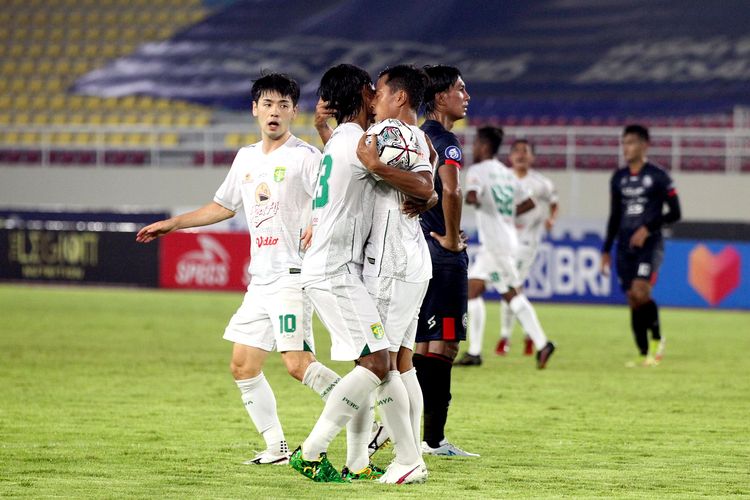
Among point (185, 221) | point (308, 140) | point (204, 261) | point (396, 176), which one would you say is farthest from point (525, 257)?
point (308, 140)

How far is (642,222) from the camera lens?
1242 cm

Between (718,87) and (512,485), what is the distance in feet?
58.8

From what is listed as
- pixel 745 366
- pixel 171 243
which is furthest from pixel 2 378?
pixel 171 243

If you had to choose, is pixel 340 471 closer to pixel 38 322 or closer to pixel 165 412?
pixel 165 412

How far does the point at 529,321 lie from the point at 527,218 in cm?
222

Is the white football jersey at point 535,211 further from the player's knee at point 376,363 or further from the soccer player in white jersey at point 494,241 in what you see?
the player's knee at point 376,363

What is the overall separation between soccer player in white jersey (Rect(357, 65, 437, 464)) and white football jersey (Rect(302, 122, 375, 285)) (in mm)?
68

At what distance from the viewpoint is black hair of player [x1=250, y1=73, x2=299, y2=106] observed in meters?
6.68


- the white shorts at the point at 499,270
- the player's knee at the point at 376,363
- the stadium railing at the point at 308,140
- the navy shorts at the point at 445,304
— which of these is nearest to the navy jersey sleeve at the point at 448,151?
the navy shorts at the point at 445,304

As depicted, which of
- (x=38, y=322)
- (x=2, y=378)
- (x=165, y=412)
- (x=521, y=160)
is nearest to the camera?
(x=165, y=412)

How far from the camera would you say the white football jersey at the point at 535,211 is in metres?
14.0

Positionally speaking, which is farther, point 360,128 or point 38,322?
point 38,322

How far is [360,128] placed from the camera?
19.9 ft

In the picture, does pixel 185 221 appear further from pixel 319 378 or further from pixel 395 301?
pixel 395 301
